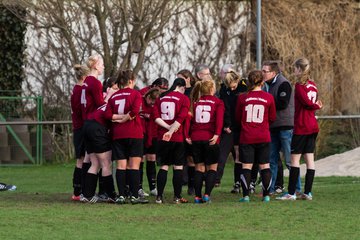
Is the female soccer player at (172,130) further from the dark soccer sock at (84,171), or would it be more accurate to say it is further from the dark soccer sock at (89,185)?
the dark soccer sock at (84,171)

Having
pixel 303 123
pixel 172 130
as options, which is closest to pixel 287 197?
pixel 303 123

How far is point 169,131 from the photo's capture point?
594 inches

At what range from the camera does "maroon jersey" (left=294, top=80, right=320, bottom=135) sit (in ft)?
50.3

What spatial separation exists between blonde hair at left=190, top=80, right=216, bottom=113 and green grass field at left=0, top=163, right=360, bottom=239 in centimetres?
148

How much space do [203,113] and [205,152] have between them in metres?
0.56

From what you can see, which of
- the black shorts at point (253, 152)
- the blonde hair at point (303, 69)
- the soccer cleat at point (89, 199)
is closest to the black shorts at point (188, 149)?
the black shorts at point (253, 152)

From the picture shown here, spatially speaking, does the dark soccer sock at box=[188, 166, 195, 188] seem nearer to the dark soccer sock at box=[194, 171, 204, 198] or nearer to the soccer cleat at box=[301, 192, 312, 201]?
the dark soccer sock at box=[194, 171, 204, 198]

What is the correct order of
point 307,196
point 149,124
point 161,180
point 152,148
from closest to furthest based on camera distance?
point 161,180, point 307,196, point 149,124, point 152,148

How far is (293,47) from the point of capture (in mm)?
27266

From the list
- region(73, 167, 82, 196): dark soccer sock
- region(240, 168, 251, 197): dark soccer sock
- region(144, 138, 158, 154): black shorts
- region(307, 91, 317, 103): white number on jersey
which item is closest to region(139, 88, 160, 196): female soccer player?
region(144, 138, 158, 154): black shorts

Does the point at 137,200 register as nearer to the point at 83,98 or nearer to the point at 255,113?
the point at 83,98

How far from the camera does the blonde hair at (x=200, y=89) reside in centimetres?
1532

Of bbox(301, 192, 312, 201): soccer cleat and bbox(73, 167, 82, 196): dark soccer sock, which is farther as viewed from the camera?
bbox(73, 167, 82, 196): dark soccer sock

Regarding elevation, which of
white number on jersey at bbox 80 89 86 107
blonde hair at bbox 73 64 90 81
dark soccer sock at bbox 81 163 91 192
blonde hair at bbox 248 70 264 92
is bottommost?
dark soccer sock at bbox 81 163 91 192
